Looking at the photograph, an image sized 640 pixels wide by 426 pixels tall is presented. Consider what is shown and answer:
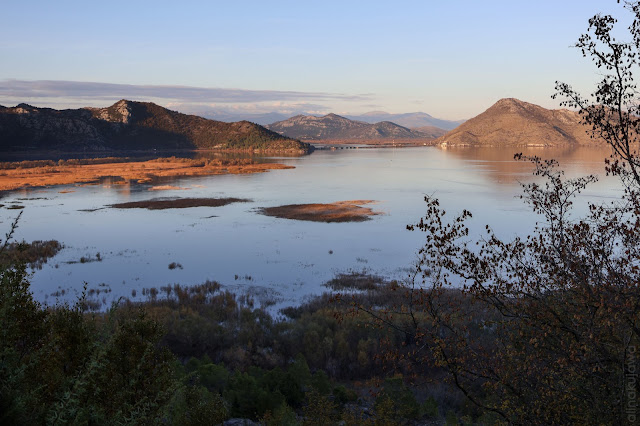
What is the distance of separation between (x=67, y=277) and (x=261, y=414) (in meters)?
21.7

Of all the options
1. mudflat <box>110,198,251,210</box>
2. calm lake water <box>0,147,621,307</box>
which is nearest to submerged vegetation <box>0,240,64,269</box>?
calm lake water <box>0,147,621,307</box>

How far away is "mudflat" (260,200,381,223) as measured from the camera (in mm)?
49281

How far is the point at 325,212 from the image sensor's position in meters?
52.2

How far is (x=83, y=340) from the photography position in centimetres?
855

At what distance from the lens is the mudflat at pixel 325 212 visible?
162 ft

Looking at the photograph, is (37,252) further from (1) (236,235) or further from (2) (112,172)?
(2) (112,172)

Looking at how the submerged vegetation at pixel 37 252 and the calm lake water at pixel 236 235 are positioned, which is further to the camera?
the submerged vegetation at pixel 37 252

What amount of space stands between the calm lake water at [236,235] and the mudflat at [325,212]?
1.80 m

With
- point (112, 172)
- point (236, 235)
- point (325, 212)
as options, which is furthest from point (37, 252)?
point (112, 172)

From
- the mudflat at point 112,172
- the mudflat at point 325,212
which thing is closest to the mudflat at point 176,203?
the mudflat at point 325,212

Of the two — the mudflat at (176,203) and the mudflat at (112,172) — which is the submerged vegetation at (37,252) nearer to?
the mudflat at (176,203)

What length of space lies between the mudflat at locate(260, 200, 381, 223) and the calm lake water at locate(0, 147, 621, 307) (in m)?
1.80

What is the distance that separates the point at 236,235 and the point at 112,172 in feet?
221

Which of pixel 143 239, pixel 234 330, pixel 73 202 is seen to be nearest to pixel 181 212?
pixel 143 239
